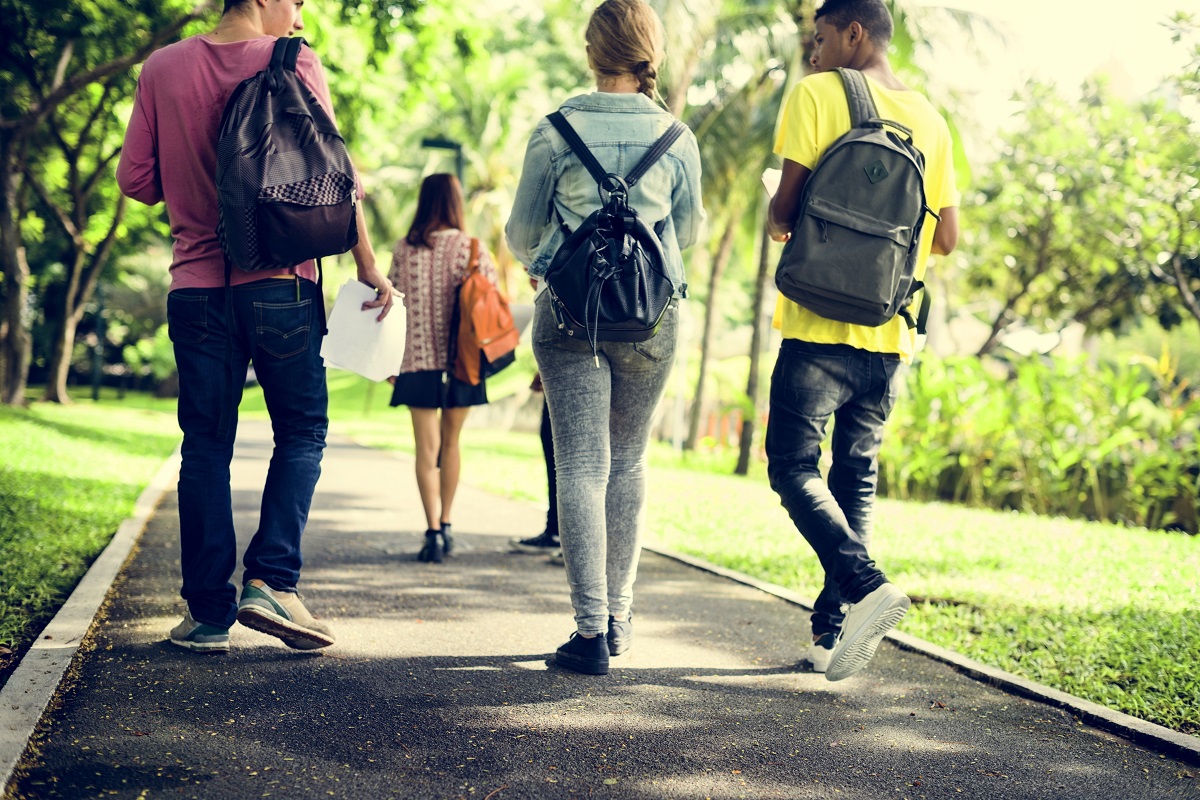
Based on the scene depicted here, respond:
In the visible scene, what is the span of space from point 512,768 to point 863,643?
1258 millimetres

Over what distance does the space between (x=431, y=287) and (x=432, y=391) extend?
557mm

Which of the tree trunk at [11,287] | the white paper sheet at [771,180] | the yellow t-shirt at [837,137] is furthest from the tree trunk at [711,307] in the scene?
the yellow t-shirt at [837,137]

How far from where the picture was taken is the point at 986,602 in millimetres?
5930

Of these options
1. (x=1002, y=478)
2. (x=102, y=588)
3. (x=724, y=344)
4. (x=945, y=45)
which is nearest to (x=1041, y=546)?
(x=1002, y=478)

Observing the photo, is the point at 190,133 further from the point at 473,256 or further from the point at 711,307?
the point at 711,307

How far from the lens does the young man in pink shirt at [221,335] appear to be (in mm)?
3711

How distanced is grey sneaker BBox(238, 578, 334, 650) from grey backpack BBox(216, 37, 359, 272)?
3.44 ft

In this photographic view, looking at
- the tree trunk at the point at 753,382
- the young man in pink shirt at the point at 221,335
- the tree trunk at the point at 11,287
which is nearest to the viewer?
the young man in pink shirt at the point at 221,335

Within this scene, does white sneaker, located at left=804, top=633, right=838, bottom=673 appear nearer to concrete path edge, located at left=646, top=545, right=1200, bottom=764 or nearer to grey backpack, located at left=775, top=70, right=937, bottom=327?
concrete path edge, located at left=646, top=545, right=1200, bottom=764

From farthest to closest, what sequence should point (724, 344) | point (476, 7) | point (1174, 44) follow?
1. point (724, 344)
2. point (476, 7)
3. point (1174, 44)

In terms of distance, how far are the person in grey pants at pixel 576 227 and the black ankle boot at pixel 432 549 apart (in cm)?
234

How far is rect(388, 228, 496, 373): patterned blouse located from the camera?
20.3 ft

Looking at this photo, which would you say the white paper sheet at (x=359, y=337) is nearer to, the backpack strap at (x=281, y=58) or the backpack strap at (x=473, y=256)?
the backpack strap at (x=281, y=58)

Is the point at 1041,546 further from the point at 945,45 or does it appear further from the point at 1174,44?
the point at 945,45
